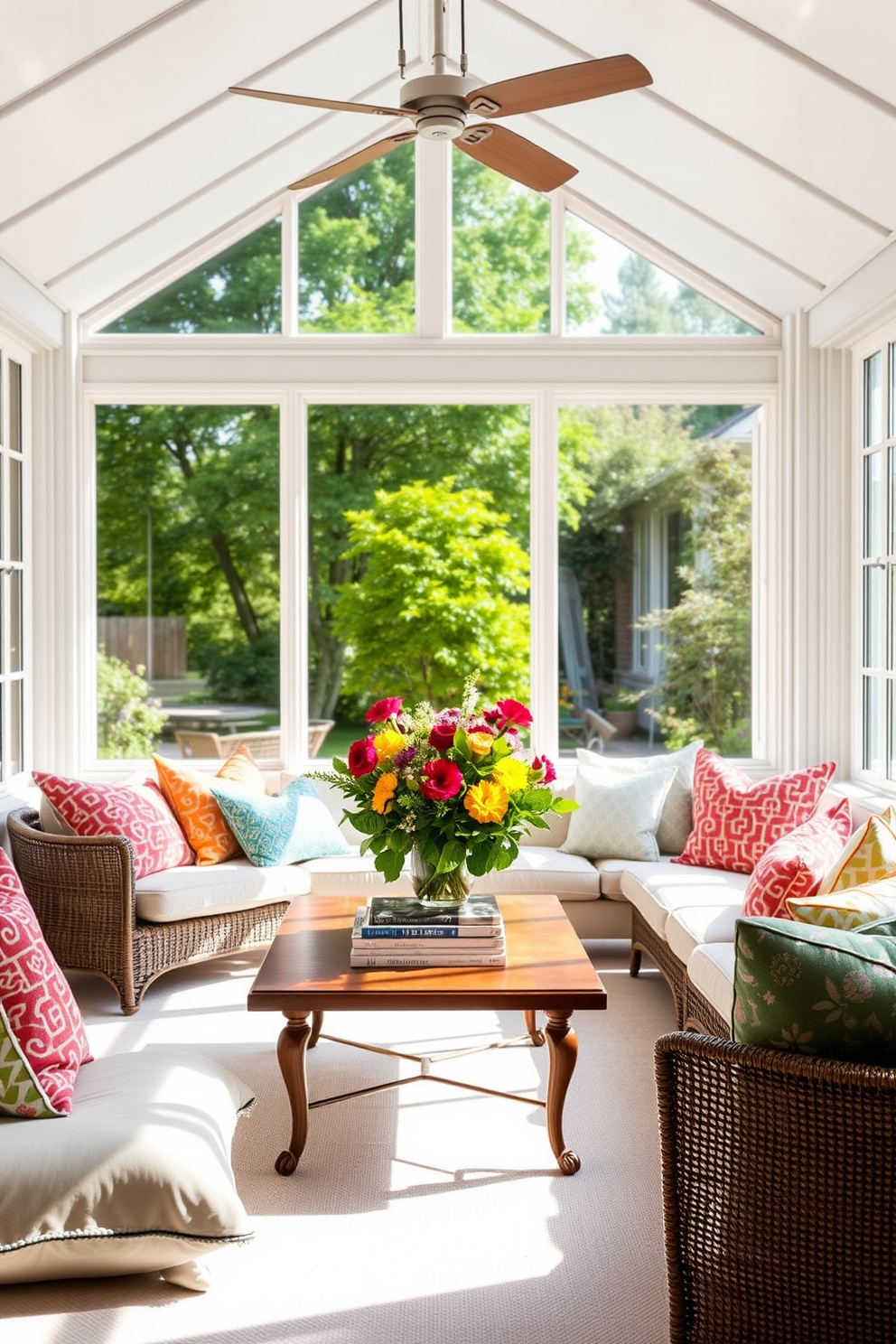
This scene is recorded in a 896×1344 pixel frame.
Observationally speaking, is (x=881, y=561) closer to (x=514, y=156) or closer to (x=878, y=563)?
(x=878, y=563)

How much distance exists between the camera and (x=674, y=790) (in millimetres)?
5027

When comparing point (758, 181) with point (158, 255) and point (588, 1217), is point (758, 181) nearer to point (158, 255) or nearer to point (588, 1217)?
point (158, 255)

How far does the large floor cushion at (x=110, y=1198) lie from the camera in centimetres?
231

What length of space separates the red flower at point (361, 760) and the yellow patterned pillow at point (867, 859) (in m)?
1.17

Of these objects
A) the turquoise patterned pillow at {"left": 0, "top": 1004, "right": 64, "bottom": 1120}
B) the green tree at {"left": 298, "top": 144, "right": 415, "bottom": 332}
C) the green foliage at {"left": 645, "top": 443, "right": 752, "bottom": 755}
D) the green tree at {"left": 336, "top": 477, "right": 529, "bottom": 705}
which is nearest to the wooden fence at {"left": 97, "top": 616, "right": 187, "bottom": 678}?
the green tree at {"left": 336, "top": 477, "right": 529, "bottom": 705}

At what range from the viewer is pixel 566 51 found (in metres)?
4.64

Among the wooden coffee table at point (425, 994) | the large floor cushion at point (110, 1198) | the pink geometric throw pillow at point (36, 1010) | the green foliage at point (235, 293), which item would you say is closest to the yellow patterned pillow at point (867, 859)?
the wooden coffee table at point (425, 994)

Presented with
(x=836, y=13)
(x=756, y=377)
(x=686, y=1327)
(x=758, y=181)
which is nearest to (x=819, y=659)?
(x=756, y=377)

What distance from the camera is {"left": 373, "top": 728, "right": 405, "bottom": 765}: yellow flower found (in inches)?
124

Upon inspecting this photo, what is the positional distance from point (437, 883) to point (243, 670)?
2.62m

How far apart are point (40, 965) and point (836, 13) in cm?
341

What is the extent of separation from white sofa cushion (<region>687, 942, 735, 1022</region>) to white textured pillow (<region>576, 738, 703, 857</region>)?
1.40 m

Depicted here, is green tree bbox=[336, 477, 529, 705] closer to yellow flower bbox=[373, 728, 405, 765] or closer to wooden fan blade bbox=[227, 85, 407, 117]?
yellow flower bbox=[373, 728, 405, 765]

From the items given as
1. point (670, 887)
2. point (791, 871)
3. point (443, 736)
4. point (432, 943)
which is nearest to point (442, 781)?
point (443, 736)
